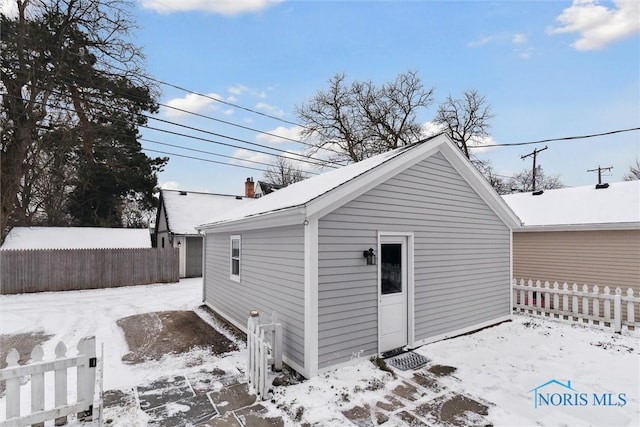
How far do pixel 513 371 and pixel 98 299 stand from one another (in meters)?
12.9

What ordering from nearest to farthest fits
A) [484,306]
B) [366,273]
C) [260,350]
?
[260,350] < [366,273] < [484,306]

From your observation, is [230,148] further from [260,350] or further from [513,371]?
[513,371]

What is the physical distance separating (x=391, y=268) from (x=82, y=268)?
1390cm

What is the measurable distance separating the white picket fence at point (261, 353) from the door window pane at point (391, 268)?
2.03 meters

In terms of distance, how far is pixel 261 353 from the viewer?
4270 mm

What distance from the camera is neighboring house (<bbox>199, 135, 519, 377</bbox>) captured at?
491 centimetres

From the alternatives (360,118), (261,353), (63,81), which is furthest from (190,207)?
(261,353)

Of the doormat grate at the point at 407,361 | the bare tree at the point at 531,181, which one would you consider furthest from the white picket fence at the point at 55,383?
the bare tree at the point at 531,181

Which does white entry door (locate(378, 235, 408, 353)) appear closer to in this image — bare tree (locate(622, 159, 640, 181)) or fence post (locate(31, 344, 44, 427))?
fence post (locate(31, 344, 44, 427))

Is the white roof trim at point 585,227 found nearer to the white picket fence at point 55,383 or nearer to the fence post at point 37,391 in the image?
the white picket fence at point 55,383

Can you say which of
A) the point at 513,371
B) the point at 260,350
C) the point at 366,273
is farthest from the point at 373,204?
the point at 513,371

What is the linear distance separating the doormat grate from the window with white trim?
399 cm

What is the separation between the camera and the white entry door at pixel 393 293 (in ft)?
18.5

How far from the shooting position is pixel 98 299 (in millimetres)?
11547
